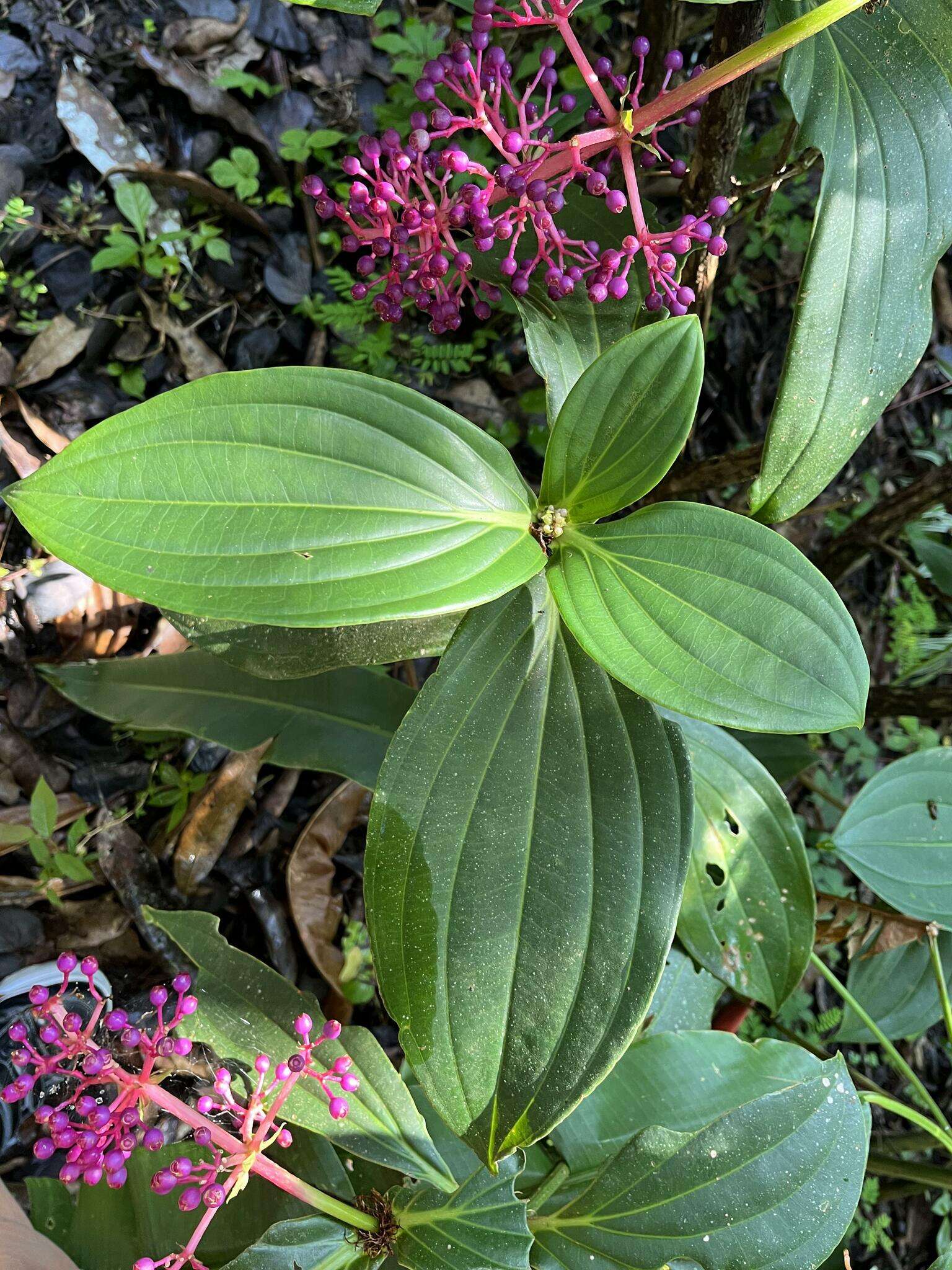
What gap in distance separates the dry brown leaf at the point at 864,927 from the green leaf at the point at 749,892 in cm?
33

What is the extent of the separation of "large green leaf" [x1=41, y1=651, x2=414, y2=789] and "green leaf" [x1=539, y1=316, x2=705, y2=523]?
1.77 ft

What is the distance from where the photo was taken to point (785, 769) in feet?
5.09

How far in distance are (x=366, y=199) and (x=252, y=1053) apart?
95 centimetres

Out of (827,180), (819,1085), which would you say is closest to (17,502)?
(827,180)

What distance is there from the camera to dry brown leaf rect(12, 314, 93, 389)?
4.96 ft

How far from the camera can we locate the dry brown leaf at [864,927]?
4.76 feet

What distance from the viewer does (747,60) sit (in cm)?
76

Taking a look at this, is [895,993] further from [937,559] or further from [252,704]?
[252,704]

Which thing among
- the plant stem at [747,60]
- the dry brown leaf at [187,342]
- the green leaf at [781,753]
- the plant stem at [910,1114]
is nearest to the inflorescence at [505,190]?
the plant stem at [747,60]

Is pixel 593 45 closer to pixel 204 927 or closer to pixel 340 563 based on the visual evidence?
pixel 340 563

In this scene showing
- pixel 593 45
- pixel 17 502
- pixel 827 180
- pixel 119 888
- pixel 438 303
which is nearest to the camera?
pixel 17 502

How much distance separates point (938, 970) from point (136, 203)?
1824 millimetres

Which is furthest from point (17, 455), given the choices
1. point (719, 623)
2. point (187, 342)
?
point (719, 623)

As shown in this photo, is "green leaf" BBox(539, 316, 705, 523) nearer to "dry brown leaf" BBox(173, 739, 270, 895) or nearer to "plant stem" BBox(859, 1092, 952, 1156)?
"dry brown leaf" BBox(173, 739, 270, 895)
